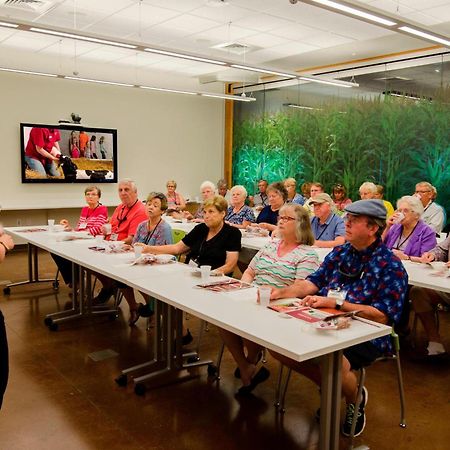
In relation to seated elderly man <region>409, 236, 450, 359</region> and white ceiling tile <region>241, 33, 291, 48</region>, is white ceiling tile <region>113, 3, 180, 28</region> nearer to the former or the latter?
white ceiling tile <region>241, 33, 291, 48</region>

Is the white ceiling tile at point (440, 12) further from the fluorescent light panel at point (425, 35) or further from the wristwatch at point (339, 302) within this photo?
the wristwatch at point (339, 302)

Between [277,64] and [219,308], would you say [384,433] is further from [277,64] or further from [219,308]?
[277,64]

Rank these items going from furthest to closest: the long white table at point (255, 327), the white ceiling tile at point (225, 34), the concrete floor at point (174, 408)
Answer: the white ceiling tile at point (225, 34)
the concrete floor at point (174, 408)
the long white table at point (255, 327)

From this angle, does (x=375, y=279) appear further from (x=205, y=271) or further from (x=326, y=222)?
(x=326, y=222)

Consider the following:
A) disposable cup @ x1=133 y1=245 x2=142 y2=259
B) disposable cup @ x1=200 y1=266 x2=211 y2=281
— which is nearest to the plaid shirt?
disposable cup @ x1=200 y1=266 x2=211 y2=281

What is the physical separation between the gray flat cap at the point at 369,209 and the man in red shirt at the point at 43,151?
296 inches

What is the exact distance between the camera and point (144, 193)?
10.3 metres

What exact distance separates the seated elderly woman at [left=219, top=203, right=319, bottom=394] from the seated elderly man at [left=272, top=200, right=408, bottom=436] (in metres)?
0.34

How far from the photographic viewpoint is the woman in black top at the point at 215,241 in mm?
3934

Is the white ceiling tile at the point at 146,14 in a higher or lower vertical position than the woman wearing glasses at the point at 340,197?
higher

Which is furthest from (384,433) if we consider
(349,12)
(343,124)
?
(343,124)

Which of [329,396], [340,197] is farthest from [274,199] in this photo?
[329,396]

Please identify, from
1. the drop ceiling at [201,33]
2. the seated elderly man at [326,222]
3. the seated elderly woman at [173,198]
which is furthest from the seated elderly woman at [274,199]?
the seated elderly woman at [173,198]

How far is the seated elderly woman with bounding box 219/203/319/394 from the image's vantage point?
10.6 ft
